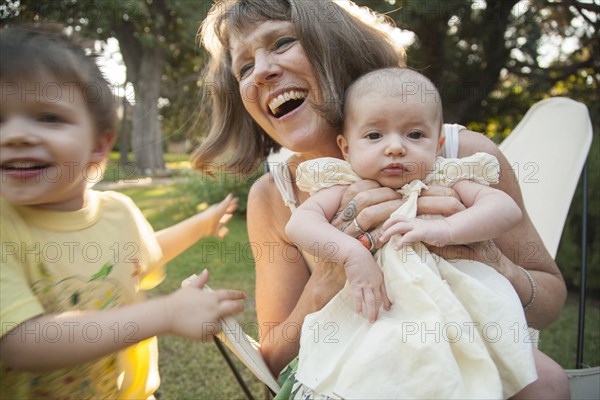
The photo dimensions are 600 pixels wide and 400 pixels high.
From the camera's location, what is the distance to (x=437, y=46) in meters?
7.91

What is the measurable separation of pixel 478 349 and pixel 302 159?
3.24 ft

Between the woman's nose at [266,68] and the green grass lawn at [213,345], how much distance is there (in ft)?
7.13

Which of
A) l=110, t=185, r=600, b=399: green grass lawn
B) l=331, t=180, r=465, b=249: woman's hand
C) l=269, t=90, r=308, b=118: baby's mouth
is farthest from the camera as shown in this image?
l=110, t=185, r=600, b=399: green grass lawn

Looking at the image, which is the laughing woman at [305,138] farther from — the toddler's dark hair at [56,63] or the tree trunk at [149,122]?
the tree trunk at [149,122]

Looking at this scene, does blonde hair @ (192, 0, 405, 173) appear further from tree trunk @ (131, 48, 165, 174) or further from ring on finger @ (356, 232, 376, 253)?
tree trunk @ (131, 48, 165, 174)

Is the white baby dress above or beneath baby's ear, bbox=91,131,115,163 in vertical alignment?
beneath

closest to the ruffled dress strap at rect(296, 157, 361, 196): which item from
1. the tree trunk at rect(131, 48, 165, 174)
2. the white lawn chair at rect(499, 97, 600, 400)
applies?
the white lawn chair at rect(499, 97, 600, 400)

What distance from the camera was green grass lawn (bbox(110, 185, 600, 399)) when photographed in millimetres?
3191

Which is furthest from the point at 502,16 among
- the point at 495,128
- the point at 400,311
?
the point at 400,311

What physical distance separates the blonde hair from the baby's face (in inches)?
8.2

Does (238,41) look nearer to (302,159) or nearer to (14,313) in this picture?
(302,159)

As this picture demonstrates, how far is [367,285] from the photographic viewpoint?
1.19 m

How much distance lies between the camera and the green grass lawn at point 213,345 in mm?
3191

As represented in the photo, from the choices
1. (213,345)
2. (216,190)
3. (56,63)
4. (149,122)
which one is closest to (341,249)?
(56,63)
